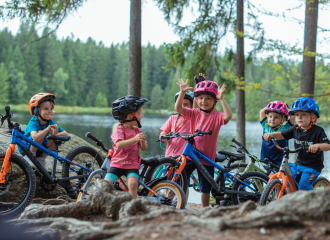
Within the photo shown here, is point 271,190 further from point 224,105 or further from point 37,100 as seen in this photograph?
point 37,100

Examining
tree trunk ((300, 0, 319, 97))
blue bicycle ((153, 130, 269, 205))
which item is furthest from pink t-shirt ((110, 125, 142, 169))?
tree trunk ((300, 0, 319, 97))

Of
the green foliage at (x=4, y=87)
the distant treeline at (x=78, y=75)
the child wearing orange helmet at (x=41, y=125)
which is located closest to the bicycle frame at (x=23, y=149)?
the child wearing orange helmet at (x=41, y=125)

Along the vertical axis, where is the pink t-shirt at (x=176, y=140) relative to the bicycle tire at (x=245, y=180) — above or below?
above

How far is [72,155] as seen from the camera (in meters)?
4.53

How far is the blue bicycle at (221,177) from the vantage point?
3857 mm

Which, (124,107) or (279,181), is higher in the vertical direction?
(124,107)

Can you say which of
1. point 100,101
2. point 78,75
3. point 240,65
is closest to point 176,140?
point 240,65

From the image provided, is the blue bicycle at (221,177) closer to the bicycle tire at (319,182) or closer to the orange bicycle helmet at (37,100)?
the bicycle tire at (319,182)

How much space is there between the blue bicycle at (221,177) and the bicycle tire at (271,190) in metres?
0.43

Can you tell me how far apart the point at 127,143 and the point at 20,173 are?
6.30 ft

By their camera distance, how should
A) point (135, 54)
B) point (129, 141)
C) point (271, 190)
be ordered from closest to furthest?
point (129, 141), point (271, 190), point (135, 54)

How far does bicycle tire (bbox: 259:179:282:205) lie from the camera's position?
3.86 metres

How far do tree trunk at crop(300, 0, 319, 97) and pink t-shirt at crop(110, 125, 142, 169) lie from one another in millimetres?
5651

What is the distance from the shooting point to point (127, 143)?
345 cm
